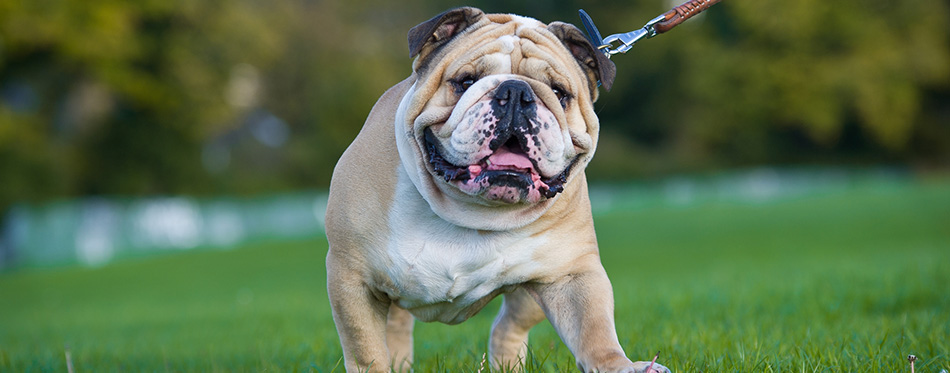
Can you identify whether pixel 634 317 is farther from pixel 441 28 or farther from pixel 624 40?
pixel 441 28

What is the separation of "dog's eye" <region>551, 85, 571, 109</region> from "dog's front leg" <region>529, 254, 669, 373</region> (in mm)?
598

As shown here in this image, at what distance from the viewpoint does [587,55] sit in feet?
11.8

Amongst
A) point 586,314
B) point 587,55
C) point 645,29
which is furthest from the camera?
point 645,29

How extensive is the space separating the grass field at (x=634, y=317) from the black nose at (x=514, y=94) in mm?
957

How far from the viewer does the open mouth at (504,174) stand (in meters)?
3.11

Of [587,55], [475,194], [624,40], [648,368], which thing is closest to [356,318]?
[475,194]

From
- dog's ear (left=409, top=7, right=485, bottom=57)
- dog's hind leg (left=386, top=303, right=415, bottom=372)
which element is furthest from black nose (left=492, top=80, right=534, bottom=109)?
dog's hind leg (left=386, top=303, right=415, bottom=372)

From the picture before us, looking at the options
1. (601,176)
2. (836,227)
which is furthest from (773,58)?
(836,227)

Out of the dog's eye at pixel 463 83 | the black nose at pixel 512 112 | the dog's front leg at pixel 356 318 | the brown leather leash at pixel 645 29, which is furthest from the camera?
the brown leather leash at pixel 645 29

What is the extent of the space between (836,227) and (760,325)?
54.9 ft

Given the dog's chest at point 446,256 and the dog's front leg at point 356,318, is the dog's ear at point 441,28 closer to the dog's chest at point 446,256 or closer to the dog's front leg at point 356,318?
the dog's chest at point 446,256

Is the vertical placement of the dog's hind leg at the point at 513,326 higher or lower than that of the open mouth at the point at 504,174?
lower

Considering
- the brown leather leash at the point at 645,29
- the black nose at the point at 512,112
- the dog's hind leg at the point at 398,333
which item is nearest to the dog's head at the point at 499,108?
the black nose at the point at 512,112

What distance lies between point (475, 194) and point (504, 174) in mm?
123
